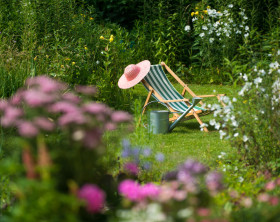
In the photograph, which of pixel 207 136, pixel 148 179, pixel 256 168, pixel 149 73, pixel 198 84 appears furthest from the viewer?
pixel 198 84

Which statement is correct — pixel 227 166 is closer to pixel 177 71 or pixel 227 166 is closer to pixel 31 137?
pixel 31 137

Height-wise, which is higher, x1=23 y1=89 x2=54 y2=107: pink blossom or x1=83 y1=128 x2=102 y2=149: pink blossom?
x1=23 y1=89 x2=54 y2=107: pink blossom

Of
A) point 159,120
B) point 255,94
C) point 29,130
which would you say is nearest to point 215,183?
point 29,130

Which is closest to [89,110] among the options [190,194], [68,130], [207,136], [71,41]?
[68,130]

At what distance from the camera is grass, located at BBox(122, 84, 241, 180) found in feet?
12.9

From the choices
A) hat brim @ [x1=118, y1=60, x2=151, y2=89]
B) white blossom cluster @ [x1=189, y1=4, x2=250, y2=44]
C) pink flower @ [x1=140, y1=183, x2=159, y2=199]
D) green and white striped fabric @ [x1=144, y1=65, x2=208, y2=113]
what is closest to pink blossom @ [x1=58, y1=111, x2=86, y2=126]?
pink flower @ [x1=140, y1=183, x2=159, y2=199]

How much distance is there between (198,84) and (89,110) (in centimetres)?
703

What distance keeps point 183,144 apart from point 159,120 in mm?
567

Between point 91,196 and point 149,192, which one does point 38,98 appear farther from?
point 149,192

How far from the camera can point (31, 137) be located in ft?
5.79

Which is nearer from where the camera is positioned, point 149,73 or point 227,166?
point 227,166

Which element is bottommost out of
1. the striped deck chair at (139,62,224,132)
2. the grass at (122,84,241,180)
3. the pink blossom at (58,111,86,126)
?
the grass at (122,84,241,180)

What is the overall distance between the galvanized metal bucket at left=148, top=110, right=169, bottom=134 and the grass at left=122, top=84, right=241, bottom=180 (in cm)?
9

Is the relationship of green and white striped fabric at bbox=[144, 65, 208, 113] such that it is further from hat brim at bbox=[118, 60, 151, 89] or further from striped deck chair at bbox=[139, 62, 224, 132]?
hat brim at bbox=[118, 60, 151, 89]
